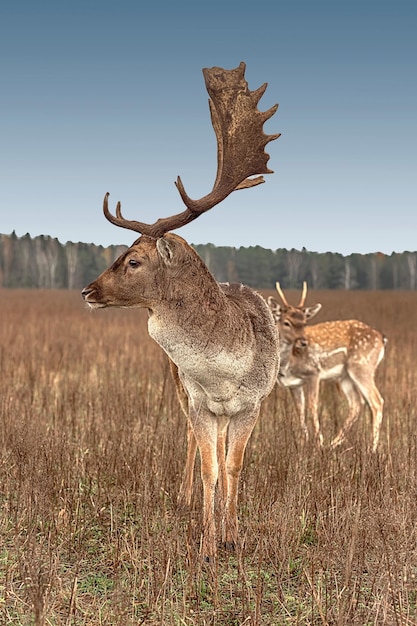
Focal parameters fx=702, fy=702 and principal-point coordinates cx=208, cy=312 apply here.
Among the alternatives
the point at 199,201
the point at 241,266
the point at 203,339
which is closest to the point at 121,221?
the point at 199,201

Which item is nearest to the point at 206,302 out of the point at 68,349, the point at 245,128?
the point at 245,128

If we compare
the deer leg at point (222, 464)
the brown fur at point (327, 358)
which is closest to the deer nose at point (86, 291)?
the deer leg at point (222, 464)

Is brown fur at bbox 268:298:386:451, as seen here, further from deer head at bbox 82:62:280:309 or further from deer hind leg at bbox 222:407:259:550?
deer hind leg at bbox 222:407:259:550

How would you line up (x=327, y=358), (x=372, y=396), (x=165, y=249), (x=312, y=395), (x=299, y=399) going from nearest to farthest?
(x=165, y=249) → (x=312, y=395) → (x=299, y=399) → (x=372, y=396) → (x=327, y=358)

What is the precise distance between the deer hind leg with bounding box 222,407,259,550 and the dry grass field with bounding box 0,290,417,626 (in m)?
0.10

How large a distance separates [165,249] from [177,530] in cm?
147

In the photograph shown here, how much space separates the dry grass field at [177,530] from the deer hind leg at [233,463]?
97 mm

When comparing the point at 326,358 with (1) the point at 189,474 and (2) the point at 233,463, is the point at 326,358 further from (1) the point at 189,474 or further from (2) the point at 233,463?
(2) the point at 233,463

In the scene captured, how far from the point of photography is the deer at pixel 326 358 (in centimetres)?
809

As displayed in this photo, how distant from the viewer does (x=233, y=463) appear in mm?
4039

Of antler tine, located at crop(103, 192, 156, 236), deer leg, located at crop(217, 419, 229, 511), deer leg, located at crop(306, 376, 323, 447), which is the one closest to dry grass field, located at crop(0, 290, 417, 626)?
deer leg, located at crop(217, 419, 229, 511)

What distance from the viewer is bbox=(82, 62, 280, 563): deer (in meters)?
3.77

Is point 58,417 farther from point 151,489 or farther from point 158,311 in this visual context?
point 158,311

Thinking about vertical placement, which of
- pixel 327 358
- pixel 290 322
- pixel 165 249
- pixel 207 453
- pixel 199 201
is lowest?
pixel 207 453
